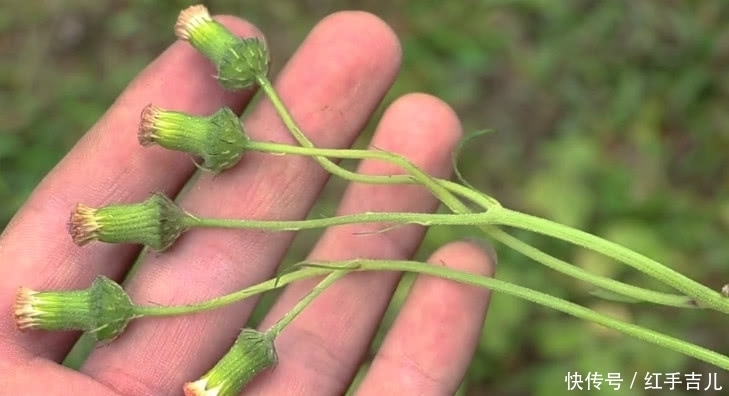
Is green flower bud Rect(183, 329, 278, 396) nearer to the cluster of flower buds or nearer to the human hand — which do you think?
the cluster of flower buds

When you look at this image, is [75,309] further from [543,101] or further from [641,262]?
[543,101]

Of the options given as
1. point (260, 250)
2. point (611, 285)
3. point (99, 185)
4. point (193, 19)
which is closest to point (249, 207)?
point (260, 250)

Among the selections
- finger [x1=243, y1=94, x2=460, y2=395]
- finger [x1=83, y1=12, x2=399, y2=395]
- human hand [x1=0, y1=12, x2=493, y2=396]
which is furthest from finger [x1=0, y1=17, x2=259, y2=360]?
finger [x1=243, y1=94, x2=460, y2=395]

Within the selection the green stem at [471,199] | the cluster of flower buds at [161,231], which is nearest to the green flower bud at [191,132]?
the cluster of flower buds at [161,231]

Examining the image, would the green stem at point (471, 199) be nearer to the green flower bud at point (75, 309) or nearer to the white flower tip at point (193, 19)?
the white flower tip at point (193, 19)

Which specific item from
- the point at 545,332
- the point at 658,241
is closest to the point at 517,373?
the point at 545,332

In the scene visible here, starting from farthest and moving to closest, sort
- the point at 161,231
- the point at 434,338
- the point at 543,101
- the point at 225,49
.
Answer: the point at 543,101, the point at 434,338, the point at 225,49, the point at 161,231

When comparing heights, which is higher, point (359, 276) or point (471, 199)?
point (471, 199)
